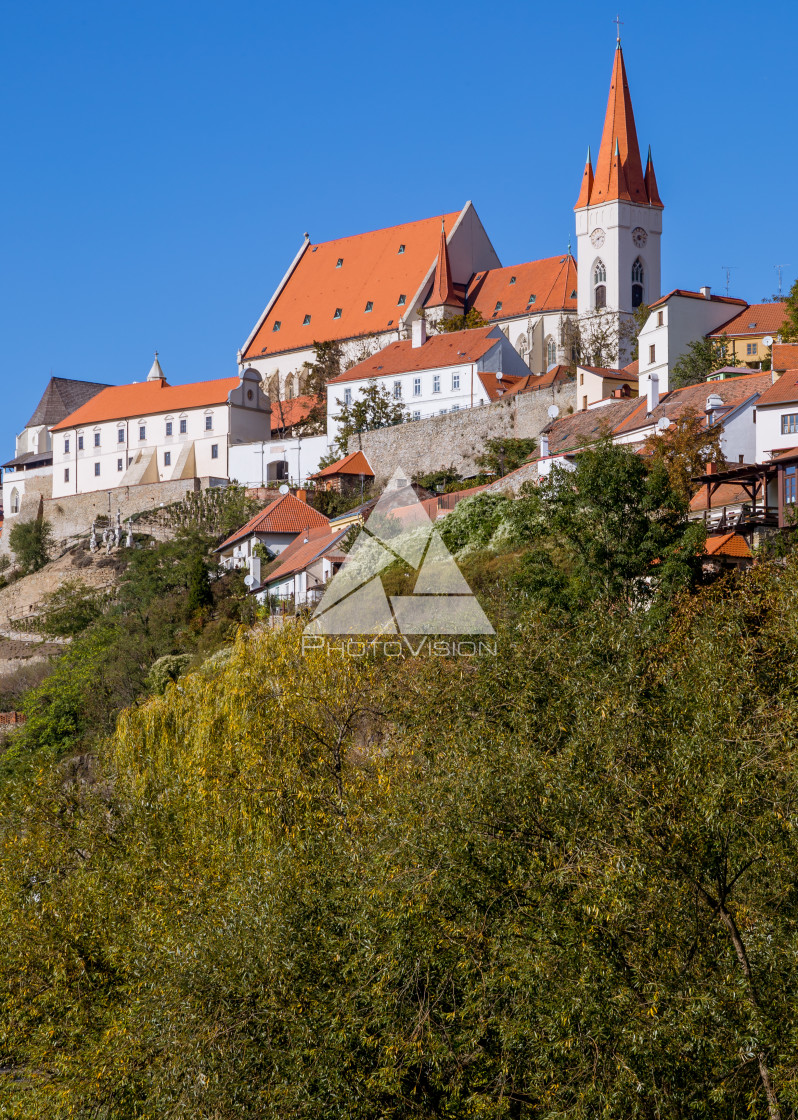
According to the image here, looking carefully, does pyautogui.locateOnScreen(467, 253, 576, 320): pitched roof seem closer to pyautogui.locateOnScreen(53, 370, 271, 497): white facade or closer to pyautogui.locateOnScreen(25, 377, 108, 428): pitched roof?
pyautogui.locateOnScreen(53, 370, 271, 497): white facade

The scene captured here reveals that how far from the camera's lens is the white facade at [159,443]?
72.4 meters

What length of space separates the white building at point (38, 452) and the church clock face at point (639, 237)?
110 feet

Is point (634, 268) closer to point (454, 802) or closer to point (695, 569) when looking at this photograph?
point (695, 569)

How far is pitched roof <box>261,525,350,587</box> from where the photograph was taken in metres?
44.1

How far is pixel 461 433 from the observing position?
185 ft

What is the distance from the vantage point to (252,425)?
240 ft

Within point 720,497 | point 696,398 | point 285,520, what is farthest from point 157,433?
point 720,497

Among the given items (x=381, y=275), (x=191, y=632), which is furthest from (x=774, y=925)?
(x=381, y=275)

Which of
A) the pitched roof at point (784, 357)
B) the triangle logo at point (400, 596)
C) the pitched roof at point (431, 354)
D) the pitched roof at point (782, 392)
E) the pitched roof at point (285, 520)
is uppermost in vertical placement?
the pitched roof at point (431, 354)

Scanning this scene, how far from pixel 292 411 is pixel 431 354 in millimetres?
11473

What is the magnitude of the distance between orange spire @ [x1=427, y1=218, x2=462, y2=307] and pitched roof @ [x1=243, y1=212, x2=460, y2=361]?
1482mm


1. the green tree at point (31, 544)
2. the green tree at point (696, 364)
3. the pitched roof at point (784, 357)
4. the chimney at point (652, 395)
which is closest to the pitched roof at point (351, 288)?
the green tree at point (31, 544)

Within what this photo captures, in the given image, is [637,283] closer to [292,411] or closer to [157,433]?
[292,411]

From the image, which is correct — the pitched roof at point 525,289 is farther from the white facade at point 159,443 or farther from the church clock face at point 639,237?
the white facade at point 159,443
